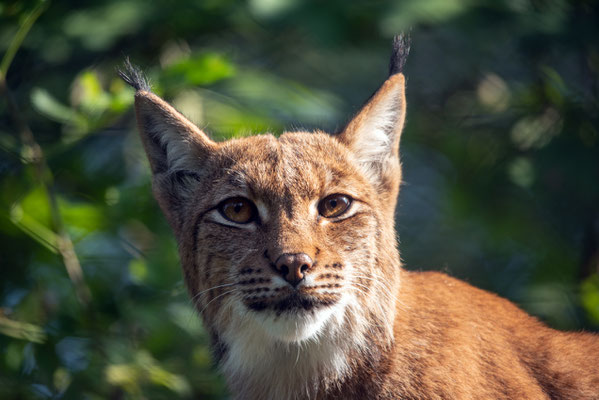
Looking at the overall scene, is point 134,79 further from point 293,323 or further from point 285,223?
point 293,323

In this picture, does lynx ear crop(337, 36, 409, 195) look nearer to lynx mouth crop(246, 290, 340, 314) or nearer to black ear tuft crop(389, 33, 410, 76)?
A: black ear tuft crop(389, 33, 410, 76)

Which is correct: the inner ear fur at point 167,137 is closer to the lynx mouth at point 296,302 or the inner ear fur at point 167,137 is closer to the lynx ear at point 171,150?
the lynx ear at point 171,150

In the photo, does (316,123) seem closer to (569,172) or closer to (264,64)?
(569,172)

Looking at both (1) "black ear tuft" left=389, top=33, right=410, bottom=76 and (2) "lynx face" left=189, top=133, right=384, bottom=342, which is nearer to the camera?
(2) "lynx face" left=189, top=133, right=384, bottom=342

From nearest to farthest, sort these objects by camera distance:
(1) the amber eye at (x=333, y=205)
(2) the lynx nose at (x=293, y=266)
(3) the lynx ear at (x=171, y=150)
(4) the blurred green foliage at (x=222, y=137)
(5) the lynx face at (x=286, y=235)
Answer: (2) the lynx nose at (x=293, y=266) → (5) the lynx face at (x=286, y=235) → (1) the amber eye at (x=333, y=205) → (3) the lynx ear at (x=171, y=150) → (4) the blurred green foliage at (x=222, y=137)

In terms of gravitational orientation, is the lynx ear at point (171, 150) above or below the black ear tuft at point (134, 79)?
below

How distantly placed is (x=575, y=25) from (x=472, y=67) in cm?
213

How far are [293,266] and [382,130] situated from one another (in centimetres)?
141

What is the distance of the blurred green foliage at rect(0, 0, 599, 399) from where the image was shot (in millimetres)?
6102

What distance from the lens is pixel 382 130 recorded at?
548 cm

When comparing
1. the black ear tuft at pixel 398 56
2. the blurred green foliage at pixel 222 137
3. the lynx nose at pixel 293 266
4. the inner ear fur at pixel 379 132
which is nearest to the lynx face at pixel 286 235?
the lynx nose at pixel 293 266

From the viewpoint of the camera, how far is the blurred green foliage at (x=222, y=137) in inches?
240

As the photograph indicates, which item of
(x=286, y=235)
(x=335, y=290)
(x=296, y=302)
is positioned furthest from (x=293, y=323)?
(x=286, y=235)

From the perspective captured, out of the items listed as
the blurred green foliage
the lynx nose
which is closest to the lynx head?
the lynx nose
